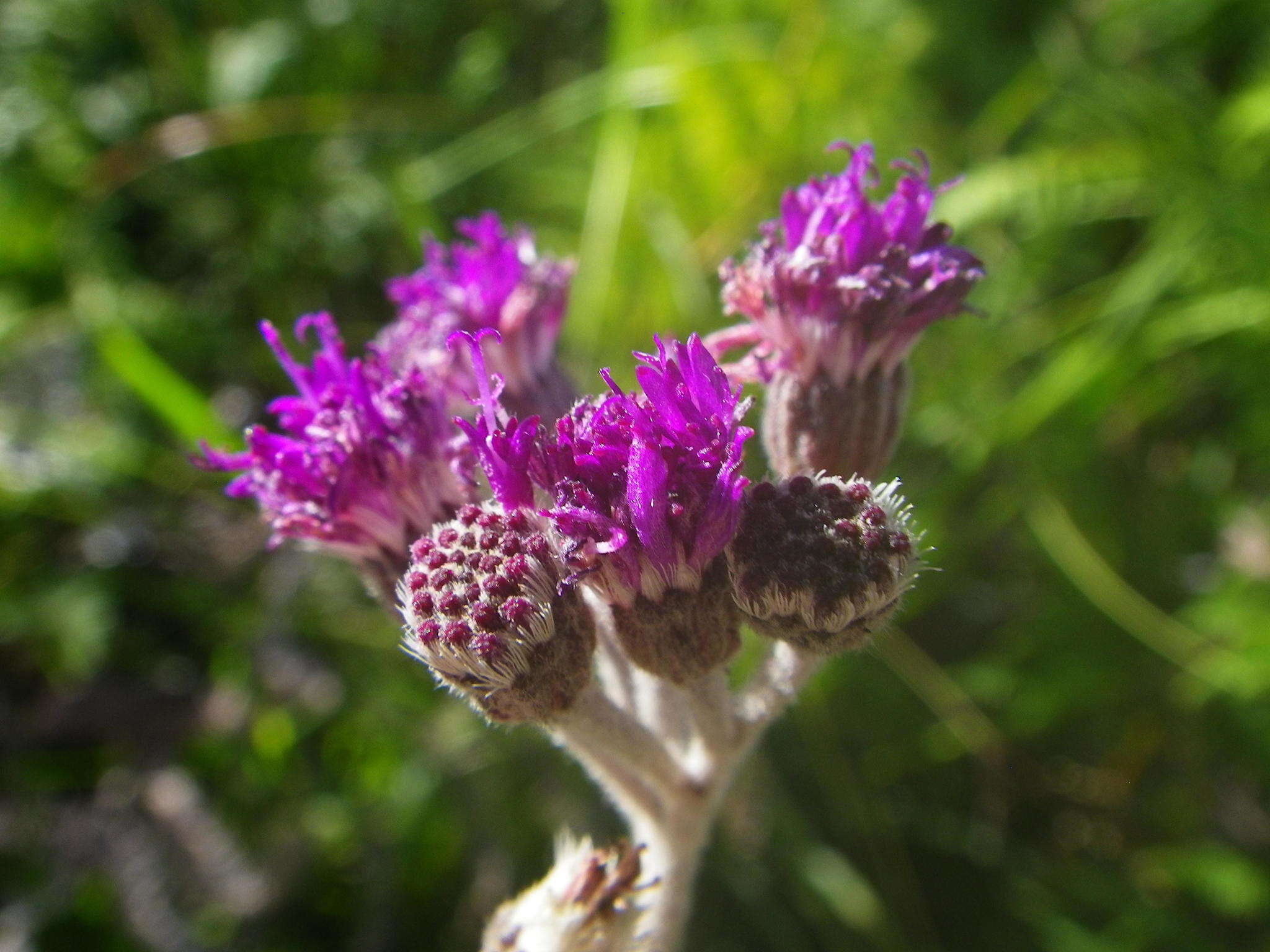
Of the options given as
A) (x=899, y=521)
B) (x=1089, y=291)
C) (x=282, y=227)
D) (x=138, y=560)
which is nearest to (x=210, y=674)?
(x=138, y=560)

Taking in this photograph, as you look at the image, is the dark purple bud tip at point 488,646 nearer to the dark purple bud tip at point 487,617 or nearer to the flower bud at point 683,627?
the dark purple bud tip at point 487,617

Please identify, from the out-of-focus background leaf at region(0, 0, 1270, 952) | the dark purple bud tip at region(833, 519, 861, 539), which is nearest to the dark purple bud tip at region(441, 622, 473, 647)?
the dark purple bud tip at region(833, 519, 861, 539)

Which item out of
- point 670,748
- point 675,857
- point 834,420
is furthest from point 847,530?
point 675,857

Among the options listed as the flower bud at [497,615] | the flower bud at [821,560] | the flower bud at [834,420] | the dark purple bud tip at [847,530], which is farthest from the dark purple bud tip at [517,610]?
the flower bud at [834,420]

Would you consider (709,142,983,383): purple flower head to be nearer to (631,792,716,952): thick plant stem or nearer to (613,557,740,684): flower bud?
(613,557,740,684): flower bud

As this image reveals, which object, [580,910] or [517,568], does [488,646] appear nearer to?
[517,568]

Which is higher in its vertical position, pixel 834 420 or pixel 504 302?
pixel 504 302

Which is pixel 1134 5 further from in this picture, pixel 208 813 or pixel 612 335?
pixel 208 813
